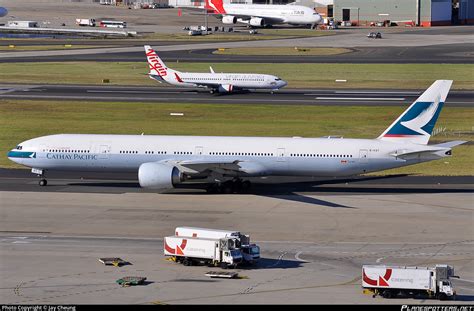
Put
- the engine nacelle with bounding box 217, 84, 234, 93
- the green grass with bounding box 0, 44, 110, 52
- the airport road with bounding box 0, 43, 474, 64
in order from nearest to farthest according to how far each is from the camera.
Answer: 1. the engine nacelle with bounding box 217, 84, 234, 93
2. the airport road with bounding box 0, 43, 474, 64
3. the green grass with bounding box 0, 44, 110, 52

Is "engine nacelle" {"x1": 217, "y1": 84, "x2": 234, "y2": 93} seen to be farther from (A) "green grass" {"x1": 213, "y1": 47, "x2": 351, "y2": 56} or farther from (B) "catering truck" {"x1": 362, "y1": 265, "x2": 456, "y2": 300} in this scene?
(B) "catering truck" {"x1": 362, "y1": 265, "x2": 456, "y2": 300}

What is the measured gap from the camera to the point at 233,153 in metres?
71.8

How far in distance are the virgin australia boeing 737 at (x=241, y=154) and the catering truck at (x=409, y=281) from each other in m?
25.9

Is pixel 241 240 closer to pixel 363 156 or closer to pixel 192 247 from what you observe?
A: pixel 192 247

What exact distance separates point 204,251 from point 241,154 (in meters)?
23.0

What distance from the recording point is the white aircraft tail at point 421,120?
7031cm

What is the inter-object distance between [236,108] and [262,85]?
14.8 m

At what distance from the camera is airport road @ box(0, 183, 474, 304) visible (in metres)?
44.5

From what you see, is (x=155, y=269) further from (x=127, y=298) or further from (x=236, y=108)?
(x=236, y=108)

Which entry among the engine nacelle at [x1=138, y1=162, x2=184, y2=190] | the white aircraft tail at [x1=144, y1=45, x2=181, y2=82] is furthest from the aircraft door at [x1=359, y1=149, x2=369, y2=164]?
the white aircraft tail at [x1=144, y1=45, x2=181, y2=82]

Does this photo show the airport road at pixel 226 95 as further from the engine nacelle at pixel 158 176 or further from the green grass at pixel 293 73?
the engine nacelle at pixel 158 176

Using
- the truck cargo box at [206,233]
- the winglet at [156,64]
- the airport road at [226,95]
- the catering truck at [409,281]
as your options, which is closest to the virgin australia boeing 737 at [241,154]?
the truck cargo box at [206,233]

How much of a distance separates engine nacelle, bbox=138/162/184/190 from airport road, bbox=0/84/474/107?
52.7 metres

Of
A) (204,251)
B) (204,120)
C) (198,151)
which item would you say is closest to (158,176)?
(198,151)
